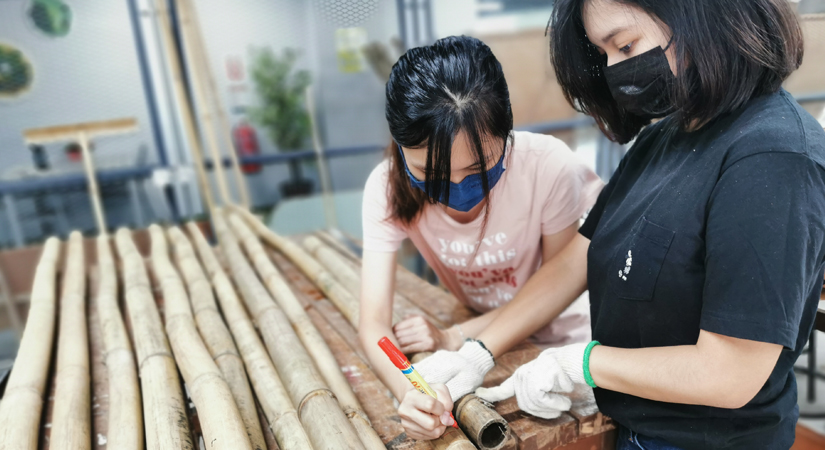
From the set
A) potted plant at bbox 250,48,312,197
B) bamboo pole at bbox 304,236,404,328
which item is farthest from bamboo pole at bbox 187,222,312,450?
potted plant at bbox 250,48,312,197

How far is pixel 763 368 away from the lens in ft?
2.53

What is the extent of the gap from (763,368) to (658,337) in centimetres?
19

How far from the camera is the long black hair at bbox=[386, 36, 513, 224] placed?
1042 mm

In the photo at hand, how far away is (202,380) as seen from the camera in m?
1.21

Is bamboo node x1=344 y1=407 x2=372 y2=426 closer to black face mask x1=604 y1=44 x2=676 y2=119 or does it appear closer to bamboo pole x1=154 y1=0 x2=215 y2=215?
black face mask x1=604 y1=44 x2=676 y2=119

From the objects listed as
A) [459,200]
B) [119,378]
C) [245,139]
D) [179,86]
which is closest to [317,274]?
[119,378]

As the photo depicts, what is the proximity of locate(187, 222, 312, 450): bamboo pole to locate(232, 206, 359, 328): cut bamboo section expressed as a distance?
0.32m

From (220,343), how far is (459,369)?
77cm

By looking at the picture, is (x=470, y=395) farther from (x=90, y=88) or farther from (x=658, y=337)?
(x=90, y=88)

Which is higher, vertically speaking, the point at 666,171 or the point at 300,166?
the point at 666,171

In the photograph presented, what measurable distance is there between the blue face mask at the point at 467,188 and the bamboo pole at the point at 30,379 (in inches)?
42.1

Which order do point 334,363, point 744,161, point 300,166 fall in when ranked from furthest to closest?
point 300,166 < point 334,363 < point 744,161

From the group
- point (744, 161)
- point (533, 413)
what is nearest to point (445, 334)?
point (533, 413)

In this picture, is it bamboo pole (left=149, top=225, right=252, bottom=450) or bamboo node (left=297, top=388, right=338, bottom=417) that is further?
bamboo node (left=297, top=388, right=338, bottom=417)
